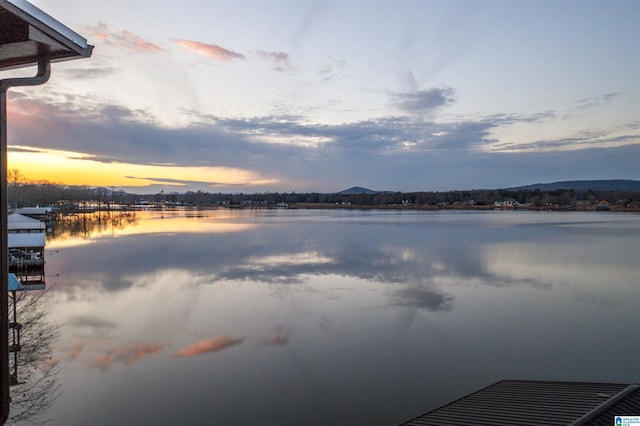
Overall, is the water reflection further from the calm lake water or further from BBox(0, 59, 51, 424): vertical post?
BBox(0, 59, 51, 424): vertical post

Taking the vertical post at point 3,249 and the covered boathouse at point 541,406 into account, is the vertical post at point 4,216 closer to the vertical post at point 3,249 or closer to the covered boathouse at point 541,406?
the vertical post at point 3,249

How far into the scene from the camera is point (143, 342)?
6.68m

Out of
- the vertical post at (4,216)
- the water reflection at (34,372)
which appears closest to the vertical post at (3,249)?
the vertical post at (4,216)

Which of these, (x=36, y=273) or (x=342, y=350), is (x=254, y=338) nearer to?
(x=342, y=350)

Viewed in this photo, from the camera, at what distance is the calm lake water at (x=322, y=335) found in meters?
4.83

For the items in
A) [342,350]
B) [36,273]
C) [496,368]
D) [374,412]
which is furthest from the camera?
[36,273]

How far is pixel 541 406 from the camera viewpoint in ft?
13.5

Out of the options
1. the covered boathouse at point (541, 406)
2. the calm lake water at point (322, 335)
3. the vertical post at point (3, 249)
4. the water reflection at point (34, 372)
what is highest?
the vertical post at point (3, 249)

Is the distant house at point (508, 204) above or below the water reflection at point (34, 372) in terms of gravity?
above

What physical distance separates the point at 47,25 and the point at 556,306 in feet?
31.0

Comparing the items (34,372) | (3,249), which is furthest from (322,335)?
(3,249)

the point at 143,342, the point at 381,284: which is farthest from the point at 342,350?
the point at 381,284

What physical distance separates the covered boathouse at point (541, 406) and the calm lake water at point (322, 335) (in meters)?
0.47

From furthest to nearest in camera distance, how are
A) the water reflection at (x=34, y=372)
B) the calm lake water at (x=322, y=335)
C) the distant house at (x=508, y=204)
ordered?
1. the distant house at (x=508, y=204)
2. the calm lake water at (x=322, y=335)
3. the water reflection at (x=34, y=372)
